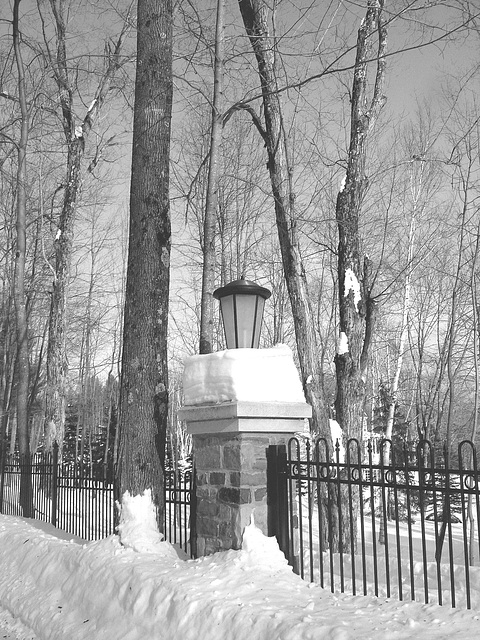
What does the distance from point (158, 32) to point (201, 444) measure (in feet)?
16.1

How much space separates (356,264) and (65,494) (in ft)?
18.4

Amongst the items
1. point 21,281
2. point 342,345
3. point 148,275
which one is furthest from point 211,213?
point 21,281

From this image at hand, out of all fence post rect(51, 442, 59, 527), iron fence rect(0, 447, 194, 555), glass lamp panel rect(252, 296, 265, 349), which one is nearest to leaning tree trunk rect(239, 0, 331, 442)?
iron fence rect(0, 447, 194, 555)

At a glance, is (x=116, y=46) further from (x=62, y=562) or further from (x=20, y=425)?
(x=62, y=562)

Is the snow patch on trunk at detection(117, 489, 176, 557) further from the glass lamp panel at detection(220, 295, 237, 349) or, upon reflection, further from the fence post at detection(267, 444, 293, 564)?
the glass lamp panel at detection(220, 295, 237, 349)

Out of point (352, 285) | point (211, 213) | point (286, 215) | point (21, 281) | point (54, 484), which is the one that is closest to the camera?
point (211, 213)

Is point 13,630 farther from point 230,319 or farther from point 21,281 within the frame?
point 21,281

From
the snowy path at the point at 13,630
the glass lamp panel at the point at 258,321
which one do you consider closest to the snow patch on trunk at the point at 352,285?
the glass lamp panel at the point at 258,321

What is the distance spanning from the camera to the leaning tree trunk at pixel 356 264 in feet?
28.5

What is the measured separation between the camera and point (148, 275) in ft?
20.1

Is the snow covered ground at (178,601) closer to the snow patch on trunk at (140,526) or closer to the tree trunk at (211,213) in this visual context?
the snow patch on trunk at (140,526)

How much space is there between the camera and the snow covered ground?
3314mm

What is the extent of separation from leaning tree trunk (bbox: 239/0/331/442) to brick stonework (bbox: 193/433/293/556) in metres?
3.87

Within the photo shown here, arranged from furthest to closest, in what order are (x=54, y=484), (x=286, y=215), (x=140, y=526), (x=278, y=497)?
(x=286, y=215) → (x=54, y=484) → (x=140, y=526) → (x=278, y=497)
